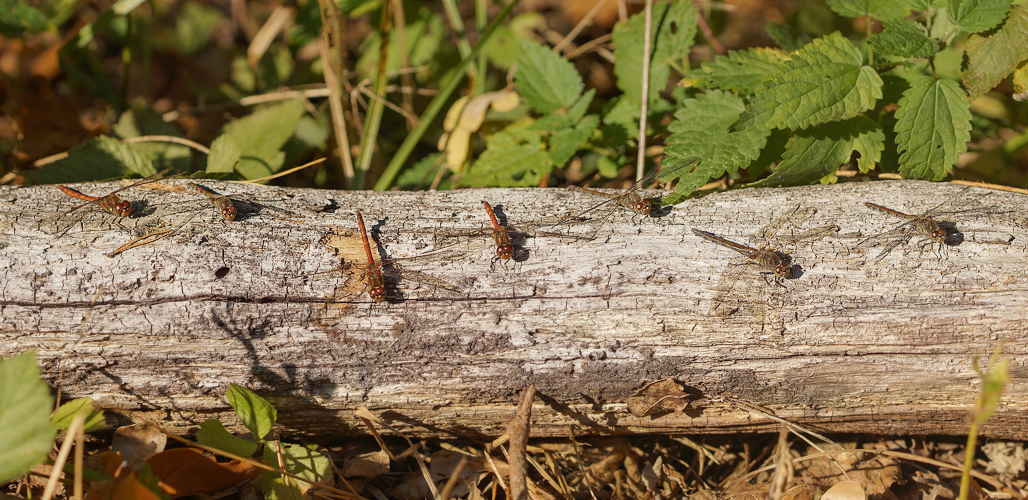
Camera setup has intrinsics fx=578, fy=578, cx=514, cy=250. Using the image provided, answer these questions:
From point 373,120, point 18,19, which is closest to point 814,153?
point 373,120

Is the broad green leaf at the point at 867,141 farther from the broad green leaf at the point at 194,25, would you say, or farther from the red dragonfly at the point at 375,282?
the broad green leaf at the point at 194,25

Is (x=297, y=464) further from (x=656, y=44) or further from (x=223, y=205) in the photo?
(x=656, y=44)

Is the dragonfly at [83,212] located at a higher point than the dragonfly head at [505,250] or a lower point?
higher

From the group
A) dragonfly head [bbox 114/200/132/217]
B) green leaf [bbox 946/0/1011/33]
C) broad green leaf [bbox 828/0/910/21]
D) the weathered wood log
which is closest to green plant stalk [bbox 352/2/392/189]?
the weathered wood log

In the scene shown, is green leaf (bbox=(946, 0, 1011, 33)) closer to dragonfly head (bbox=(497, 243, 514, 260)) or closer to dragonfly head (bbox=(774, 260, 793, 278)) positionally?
dragonfly head (bbox=(774, 260, 793, 278))

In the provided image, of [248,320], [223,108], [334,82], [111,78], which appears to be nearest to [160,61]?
[111,78]

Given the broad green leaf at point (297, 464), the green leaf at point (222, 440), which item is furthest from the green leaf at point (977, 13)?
the green leaf at point (222, 440)
